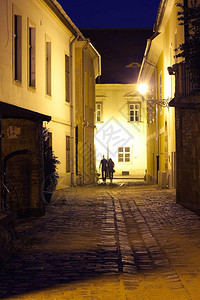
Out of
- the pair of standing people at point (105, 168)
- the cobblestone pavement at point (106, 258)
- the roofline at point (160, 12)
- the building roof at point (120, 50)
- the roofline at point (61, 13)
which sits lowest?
the cobblestone pavement at point (106, 258)

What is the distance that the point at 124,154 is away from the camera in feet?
150

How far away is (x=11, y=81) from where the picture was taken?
17.2 metres

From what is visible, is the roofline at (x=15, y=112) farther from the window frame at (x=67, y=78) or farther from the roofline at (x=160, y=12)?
the window frame at (x=67, y=78)

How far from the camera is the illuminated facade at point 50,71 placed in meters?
17.1

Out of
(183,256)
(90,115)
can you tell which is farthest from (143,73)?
(183,256)

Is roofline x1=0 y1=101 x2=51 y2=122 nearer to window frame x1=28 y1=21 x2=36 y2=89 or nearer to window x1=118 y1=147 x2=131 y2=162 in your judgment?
window frame x1=28 y1=21 x2=36 y2=89

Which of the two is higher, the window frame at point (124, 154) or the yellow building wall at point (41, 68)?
the yellow building wall at point (41, 68)

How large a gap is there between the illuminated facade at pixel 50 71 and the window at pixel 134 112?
583 inches

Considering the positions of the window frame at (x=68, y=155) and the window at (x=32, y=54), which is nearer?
the window at (x=32, y=54)

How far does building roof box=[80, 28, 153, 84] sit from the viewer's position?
47.2 m

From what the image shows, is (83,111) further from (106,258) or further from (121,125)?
(106,258)

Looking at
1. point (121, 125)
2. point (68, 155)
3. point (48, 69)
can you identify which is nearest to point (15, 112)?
point (48, 69)

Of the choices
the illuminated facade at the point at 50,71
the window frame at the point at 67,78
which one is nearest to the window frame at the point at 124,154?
the illuminated facade at the point at 50,71

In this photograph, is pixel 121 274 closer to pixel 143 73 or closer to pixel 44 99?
pixel 44 99
